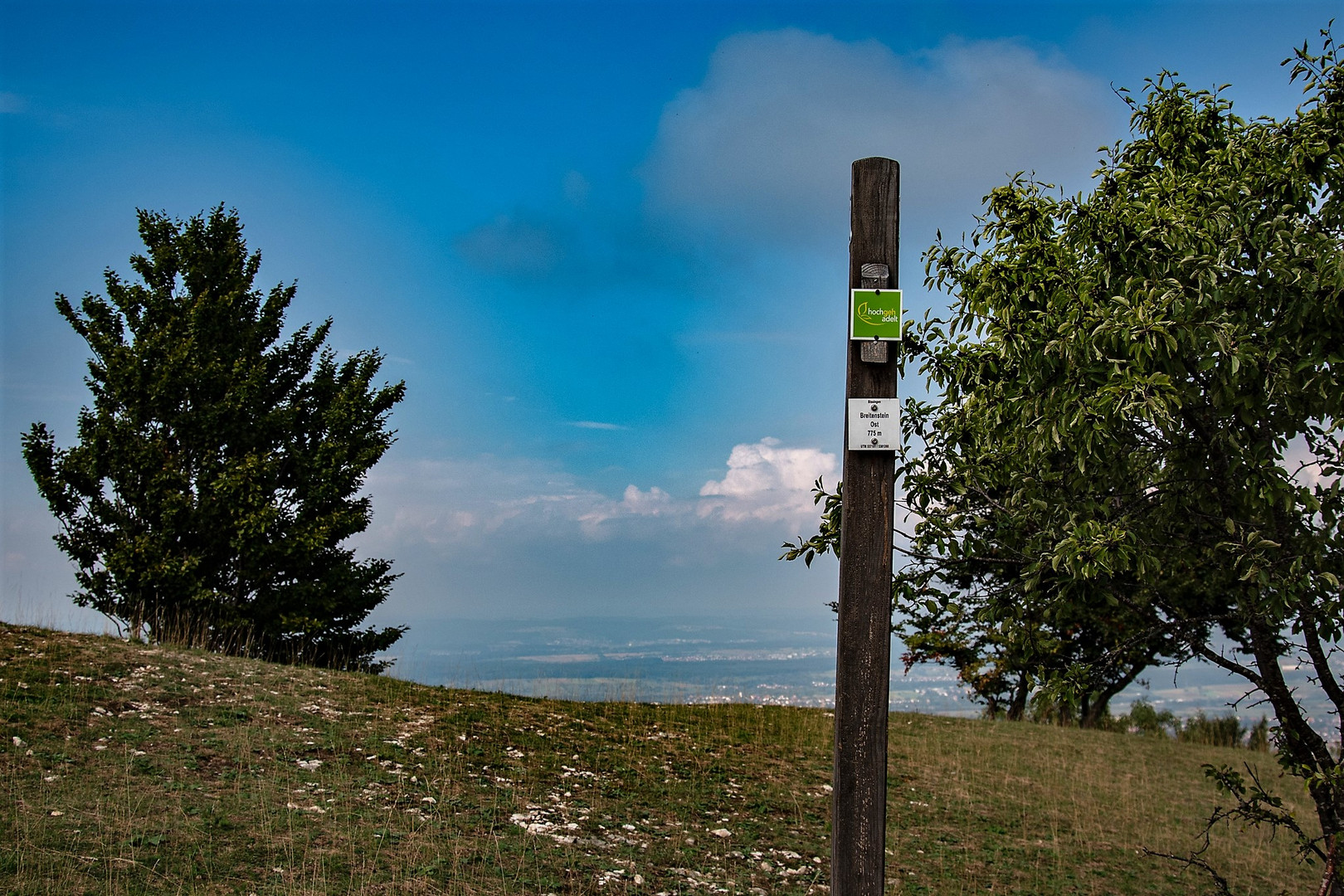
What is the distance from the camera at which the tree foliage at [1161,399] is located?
6645 millimetres

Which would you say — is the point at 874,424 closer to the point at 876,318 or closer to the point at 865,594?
the point at 876,318

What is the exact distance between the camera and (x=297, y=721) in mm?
12242

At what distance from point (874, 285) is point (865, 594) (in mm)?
2119

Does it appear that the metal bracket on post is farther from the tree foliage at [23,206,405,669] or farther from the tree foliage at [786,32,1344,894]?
the tree foliage at [23,206,405,669]

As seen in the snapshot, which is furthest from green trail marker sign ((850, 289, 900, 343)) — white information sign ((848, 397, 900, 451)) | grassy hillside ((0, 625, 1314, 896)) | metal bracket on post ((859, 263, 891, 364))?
grassy hillside ((0, 625, 1314, 896))

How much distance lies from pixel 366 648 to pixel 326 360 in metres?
7.87

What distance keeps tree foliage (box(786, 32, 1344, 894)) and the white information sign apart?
156 centimetres

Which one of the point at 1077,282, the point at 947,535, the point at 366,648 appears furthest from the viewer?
the point at 366,648

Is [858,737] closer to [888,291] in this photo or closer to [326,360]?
[888,291]

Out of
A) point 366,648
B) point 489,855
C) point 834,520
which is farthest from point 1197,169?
point 366,648

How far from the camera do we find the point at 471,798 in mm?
10086

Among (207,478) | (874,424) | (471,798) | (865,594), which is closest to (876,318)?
(874,424)

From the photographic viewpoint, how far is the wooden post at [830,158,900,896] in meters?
5.70

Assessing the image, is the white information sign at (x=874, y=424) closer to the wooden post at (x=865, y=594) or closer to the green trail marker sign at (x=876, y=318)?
the wooden post at (x=865, y=594)
